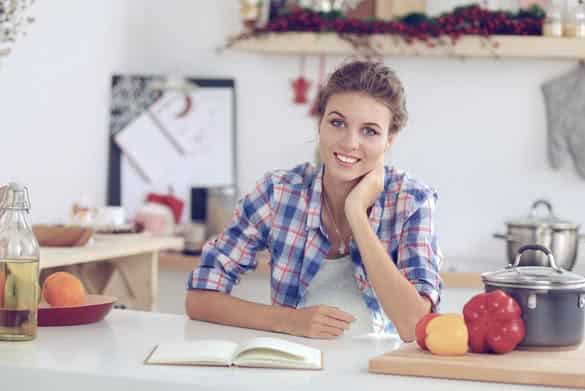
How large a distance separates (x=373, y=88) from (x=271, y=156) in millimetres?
2048

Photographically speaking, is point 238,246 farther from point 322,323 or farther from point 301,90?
point 301,90

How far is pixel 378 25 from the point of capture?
13.7 ft

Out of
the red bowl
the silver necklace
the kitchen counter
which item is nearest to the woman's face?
the silver necklace

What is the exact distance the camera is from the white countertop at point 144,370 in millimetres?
1563

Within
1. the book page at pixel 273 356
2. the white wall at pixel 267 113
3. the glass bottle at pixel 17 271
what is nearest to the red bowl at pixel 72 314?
the glass bottle at pixel 17 271

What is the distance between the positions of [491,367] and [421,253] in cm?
71

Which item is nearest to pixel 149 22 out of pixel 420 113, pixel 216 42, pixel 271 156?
pixel 216 42

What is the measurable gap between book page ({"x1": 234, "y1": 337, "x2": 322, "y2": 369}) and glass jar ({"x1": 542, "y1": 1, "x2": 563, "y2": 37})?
8.77 ft

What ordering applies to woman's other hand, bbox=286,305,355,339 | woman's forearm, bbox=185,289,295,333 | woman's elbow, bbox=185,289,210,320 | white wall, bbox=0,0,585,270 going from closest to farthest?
woman's other hand, bbox=286,305,355,339
woman's forearm, bbox=185,289,295,333
woman's elbow, bbox=185,289,210,320
white wall, bbox=0,0,585,270

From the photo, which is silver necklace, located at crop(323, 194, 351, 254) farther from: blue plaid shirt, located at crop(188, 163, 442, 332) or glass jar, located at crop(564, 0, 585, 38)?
glass jar, located at crop(564, 0, 585, 38)

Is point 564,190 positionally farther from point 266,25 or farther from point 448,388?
point 448,388

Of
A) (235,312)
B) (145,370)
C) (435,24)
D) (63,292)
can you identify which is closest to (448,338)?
(145,370)

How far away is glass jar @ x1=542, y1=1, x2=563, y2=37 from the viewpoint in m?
4.02

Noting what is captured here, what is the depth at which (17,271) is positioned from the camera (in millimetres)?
1854
